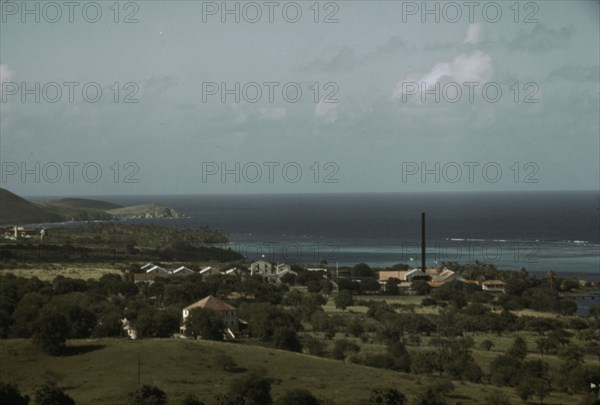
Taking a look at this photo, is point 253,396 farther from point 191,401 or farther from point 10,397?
point 10,397

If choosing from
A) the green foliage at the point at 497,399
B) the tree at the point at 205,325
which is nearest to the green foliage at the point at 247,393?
the green foliage at the point at 497,399

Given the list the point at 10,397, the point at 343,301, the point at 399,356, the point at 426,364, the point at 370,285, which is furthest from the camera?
the point at 370,285

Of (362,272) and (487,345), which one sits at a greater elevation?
(362,272)

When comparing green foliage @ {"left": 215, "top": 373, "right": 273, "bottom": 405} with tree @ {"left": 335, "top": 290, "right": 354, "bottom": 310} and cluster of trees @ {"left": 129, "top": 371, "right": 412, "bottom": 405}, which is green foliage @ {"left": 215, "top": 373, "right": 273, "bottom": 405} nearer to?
cluster of trees @ {"left": 129, "top": 371, "right": 412, "bottom": 405}

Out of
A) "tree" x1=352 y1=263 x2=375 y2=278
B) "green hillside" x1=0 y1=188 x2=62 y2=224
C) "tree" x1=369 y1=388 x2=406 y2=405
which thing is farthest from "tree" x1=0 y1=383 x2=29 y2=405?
"green hillside" x1=0 y1=188 x2=62 y2=224

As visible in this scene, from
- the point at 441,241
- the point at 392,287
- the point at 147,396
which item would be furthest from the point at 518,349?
the point at 441,241

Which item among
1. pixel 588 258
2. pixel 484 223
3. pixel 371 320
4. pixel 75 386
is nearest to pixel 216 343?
pixel 75 386
